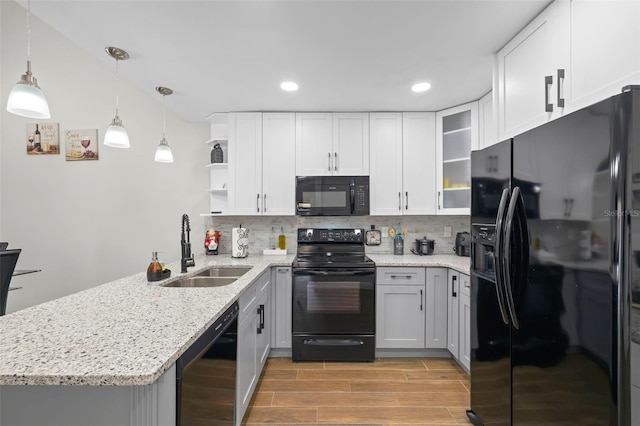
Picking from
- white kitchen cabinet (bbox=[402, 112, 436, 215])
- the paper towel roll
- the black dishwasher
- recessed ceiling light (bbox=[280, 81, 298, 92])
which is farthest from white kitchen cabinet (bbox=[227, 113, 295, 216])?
the black dishwasher

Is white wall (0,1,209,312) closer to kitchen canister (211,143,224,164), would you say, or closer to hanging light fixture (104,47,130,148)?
kitchen canister (211,143,224,164)

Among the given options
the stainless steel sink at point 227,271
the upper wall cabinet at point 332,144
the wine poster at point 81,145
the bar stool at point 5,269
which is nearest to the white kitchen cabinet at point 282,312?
the stainless steel sink at point 227,271

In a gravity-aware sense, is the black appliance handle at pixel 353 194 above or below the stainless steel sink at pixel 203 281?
above

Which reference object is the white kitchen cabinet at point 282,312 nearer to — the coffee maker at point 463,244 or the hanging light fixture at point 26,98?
the coffee maker at point 463,244

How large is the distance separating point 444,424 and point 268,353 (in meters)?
1.57

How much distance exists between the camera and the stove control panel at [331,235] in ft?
10.5

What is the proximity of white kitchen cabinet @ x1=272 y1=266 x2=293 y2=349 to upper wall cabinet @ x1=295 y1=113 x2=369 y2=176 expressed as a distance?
118 cm

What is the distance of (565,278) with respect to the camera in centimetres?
104

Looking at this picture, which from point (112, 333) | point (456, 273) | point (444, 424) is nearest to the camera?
point (112, 333)

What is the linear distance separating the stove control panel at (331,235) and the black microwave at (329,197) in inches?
11.5

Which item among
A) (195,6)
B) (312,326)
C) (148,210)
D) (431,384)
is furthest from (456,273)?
(148,210)

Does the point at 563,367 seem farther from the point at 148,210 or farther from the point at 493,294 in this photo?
the point at 148,210

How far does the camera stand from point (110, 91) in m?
3.34

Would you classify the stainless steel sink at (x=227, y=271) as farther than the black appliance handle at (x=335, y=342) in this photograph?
No
